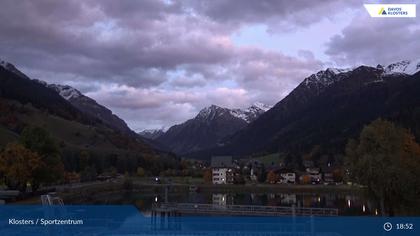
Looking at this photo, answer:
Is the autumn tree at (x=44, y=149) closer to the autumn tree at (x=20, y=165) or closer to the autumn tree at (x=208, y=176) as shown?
the autumn tree at (x=20, y=165)

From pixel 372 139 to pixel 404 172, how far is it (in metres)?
7.00

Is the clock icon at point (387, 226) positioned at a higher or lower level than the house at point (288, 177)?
lower

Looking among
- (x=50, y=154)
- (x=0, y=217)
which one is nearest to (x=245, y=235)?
(x=0, y=217)

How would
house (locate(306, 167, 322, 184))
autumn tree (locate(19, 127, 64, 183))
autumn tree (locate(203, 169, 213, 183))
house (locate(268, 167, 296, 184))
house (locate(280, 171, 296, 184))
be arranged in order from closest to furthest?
autumn tree (locate(19, 127, 64, 183))
house (locate(306, 167, 322, 184))
house (locate(268, 167, 296, 184))
house (locate(280, 171, 296, 184))
autumn tree (locate(203, 169, 213, 183))

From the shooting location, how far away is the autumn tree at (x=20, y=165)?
7700 cm

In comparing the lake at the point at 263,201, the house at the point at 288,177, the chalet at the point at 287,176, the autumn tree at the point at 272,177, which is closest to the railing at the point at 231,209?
the lake at the point at 263,201

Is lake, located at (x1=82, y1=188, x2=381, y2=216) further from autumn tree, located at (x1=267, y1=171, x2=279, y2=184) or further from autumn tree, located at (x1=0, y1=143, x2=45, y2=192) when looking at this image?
autumn tree, located at (x1=267, y1=171, x2=279, y2=184)

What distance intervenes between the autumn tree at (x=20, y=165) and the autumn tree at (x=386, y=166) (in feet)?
150

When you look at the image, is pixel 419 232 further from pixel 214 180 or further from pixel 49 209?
pixel 214 180

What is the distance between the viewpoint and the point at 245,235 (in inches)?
1652

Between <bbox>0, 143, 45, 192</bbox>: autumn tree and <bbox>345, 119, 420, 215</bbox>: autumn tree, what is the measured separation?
45.6 m

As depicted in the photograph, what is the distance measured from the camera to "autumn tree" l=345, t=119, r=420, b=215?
46.8 meters

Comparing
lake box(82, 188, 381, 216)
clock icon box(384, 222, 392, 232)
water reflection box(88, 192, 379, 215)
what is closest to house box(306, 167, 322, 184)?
lake box(82, 188, 381, 216)
